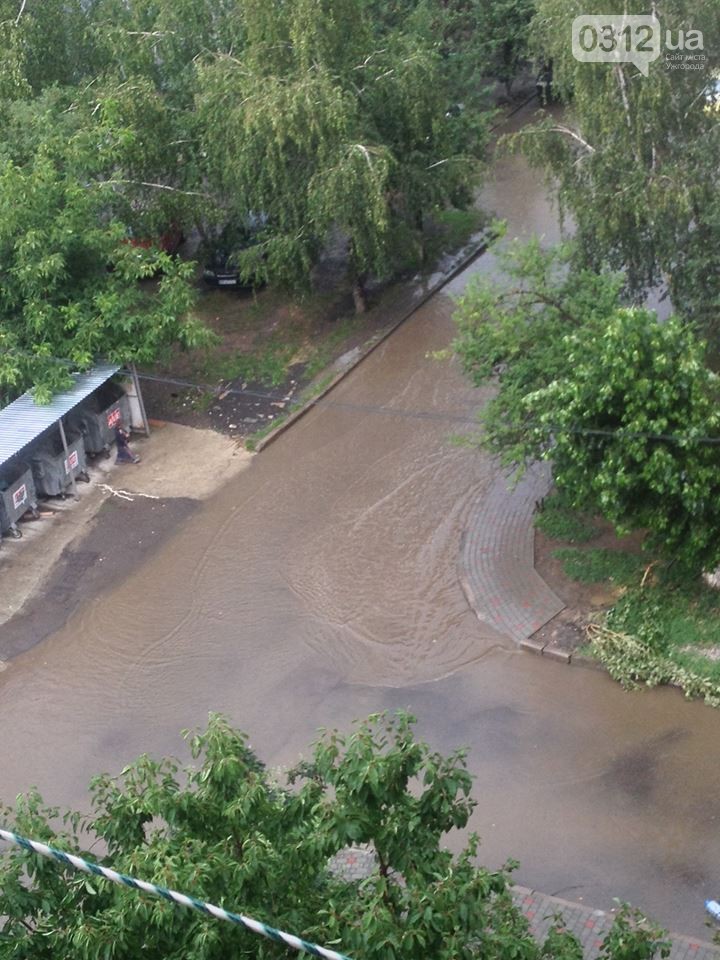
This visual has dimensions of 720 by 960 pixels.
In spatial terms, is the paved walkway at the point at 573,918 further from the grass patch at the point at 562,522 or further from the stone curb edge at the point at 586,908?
the grass patch at the point at 562,522

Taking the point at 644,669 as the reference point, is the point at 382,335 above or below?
above

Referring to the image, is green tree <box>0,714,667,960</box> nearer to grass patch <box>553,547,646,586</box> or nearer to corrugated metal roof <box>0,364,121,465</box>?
grass patch <box>553,547,646,586</box>

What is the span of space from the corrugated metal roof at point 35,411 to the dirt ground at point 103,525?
159cm

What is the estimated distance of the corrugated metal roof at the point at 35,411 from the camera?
18.9 metres

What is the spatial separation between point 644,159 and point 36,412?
1026 cm

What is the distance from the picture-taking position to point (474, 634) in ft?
53.8

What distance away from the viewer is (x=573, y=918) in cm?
1202

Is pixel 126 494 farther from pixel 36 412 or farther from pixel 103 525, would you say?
pixel 36 412

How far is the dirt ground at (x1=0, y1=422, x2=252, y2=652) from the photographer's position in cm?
1795

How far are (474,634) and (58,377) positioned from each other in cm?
825

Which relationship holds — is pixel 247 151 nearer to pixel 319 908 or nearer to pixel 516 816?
pixel 516 816

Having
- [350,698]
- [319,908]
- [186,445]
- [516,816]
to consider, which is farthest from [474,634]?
[319,908]

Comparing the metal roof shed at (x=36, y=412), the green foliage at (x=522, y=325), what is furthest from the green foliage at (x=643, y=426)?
the metal roof shed at (x=36, y=412)

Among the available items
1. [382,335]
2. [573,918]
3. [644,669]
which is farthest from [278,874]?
[382,335]
